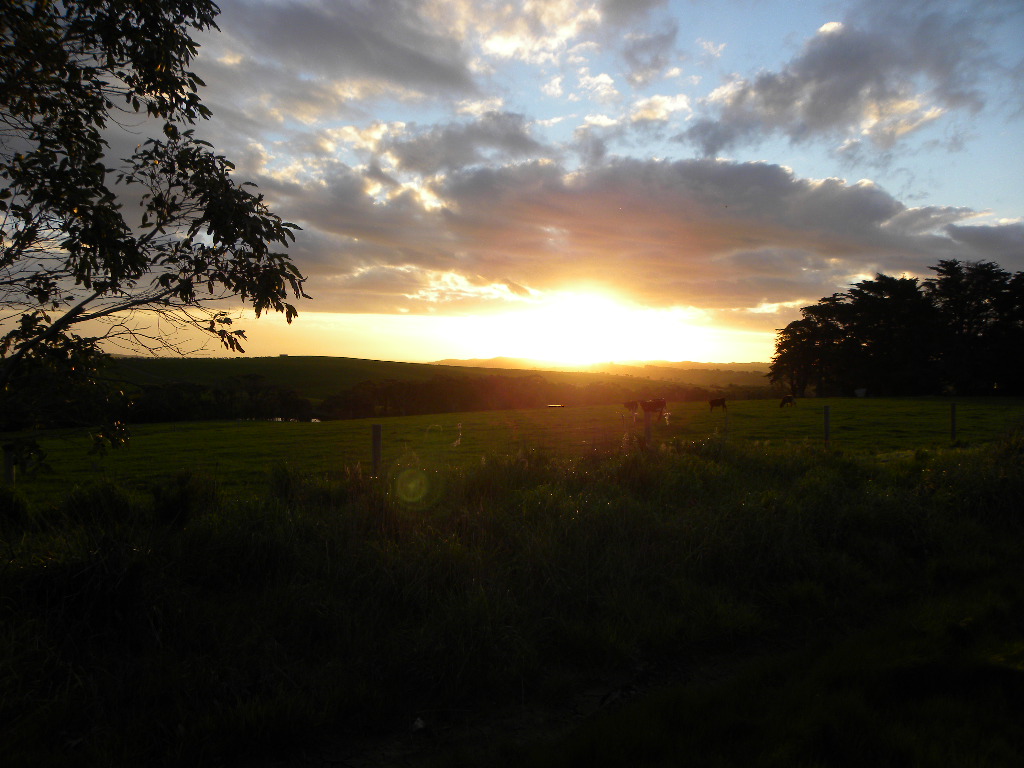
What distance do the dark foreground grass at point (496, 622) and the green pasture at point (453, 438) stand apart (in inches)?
187

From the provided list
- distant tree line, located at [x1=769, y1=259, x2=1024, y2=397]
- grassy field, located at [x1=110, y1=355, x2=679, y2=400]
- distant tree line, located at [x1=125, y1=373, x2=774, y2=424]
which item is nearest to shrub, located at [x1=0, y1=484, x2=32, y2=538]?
distant tree line, located at [x1=125, y1=373, x2=774, y2=424]

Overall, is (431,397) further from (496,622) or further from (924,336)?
(496,622)

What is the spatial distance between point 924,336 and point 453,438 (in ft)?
190

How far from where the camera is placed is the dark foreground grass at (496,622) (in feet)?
13.7

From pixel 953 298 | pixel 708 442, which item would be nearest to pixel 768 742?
pixel 708 442

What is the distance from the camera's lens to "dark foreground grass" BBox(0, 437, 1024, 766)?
4.17 m

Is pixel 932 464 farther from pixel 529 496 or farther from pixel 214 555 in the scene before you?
pixel 214 555

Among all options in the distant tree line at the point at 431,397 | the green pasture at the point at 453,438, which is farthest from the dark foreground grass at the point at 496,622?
the distant tree line at the point at 431,397

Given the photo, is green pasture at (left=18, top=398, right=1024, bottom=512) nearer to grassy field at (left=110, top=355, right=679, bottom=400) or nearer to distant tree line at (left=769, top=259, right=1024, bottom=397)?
distant tree line at (left=769, top=259, right=1024, bottom=397)

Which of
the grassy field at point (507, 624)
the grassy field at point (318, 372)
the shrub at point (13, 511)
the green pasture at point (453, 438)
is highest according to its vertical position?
the grassy field at point (318, 372)

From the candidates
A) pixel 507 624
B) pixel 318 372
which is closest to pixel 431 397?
pixel 318 372

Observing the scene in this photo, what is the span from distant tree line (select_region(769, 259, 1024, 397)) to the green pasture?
85.4ft

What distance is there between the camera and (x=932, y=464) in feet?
39.4

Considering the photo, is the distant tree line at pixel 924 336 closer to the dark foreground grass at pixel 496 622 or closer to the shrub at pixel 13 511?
the dark foreground grass at pixel 496 622
